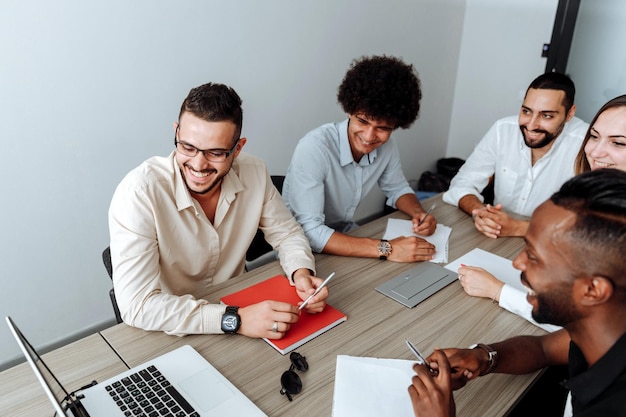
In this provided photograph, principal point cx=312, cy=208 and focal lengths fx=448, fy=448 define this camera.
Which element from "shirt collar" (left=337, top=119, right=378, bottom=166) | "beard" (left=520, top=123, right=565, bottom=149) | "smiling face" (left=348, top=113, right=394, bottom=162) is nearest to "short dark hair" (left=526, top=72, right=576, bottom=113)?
"beard" (left=520, top=123, right=565, bottom=149)

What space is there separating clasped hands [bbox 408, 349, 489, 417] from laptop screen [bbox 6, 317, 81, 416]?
0.67 meters

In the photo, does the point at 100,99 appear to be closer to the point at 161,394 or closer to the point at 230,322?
the point at 230,322

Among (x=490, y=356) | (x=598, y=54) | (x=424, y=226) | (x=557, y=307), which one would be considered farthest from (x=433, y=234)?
(x=598, y=54)

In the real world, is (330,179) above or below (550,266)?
below

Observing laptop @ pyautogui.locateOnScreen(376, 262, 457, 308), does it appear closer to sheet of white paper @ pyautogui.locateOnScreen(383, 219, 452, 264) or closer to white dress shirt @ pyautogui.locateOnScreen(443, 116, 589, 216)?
sheet of white paper @ pyautogui.locateOnScreen(383, 219, 452, 264)

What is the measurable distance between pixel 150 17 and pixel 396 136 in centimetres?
221

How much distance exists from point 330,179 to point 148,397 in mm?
1233

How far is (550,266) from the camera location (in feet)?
2.76

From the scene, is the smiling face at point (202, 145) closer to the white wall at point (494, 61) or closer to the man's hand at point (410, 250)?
the man's hand at point (410, 250)

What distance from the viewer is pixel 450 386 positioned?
0.95 meters

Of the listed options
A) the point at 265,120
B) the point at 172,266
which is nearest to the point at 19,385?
the point at 172,266

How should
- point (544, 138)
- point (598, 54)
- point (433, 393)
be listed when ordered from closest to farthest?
point (433, 393), point (544, 138), point (598, 54)

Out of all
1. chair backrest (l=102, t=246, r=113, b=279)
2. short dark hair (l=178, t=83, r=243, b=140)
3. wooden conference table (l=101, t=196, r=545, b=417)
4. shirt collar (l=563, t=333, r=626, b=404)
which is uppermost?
short dark hair (l=178, t=83, r=243, b=140)

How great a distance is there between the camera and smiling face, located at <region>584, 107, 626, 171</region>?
167cm
